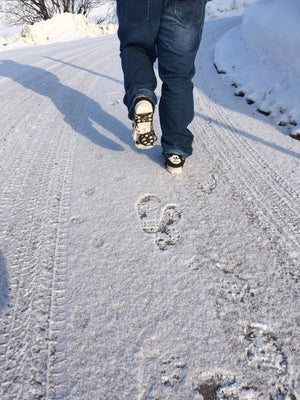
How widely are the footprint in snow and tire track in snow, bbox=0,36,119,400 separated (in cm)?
40

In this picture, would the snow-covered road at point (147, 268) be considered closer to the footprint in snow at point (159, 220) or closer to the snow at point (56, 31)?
the footprint in snow at point (159, 220)

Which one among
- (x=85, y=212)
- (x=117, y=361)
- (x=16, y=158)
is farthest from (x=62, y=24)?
(x=117, y=361)

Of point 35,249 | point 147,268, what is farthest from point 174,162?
point 35,249

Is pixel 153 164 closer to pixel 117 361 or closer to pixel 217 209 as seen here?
pixel 217 209

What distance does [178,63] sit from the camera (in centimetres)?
138

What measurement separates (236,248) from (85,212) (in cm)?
77

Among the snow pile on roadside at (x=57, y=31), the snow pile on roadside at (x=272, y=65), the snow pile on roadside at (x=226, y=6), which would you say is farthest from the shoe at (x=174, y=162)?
the snow pile on roadside at (x=226, y=6)

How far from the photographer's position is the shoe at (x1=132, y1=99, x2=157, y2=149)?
4.39 feet

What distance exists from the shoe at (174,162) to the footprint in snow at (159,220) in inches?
10.7

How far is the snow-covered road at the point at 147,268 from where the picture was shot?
2.55ft

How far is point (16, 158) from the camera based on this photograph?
1.81m

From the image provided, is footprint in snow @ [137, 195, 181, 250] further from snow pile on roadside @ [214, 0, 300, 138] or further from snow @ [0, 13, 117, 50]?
snow @ [0, 13, 117, 50]

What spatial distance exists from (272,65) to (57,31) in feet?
36.6

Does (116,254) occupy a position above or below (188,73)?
below
